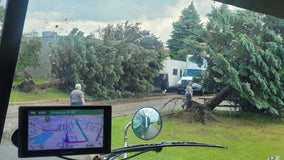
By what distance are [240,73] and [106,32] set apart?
105 centimetres

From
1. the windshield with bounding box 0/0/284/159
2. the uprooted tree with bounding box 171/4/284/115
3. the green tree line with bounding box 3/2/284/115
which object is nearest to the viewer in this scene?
the windshield with bounding box 0/0/284/159

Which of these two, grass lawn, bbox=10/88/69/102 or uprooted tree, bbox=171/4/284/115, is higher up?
uprooted tree, bbox=171/4/284/115

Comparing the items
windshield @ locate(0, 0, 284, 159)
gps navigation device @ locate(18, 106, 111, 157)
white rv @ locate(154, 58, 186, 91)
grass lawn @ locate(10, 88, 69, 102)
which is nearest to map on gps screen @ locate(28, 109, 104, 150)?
gps navigation device @ locate(18, 106, 111, 157)

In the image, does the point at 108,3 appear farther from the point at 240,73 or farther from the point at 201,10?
the point at 240,73

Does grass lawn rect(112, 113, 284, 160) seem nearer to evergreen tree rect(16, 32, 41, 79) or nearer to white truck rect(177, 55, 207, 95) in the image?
white truck rect(177, 55, 207, 95)

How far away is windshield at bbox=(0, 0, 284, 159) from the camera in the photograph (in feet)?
7.36

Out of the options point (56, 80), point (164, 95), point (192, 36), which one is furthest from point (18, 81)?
point (192, 36)

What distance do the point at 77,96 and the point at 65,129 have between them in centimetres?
64

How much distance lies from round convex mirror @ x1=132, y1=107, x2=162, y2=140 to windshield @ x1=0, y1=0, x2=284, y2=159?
295 mm

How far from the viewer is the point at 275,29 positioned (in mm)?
3125

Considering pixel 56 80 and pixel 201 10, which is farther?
pixel 201 10

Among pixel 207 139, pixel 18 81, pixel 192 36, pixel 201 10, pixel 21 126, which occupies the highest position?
pixel 201 10

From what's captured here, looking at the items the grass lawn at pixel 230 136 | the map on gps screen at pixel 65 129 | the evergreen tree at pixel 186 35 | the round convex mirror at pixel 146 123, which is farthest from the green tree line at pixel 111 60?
the map on gps screen at pixel 65 129

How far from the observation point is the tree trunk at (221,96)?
2787mm
